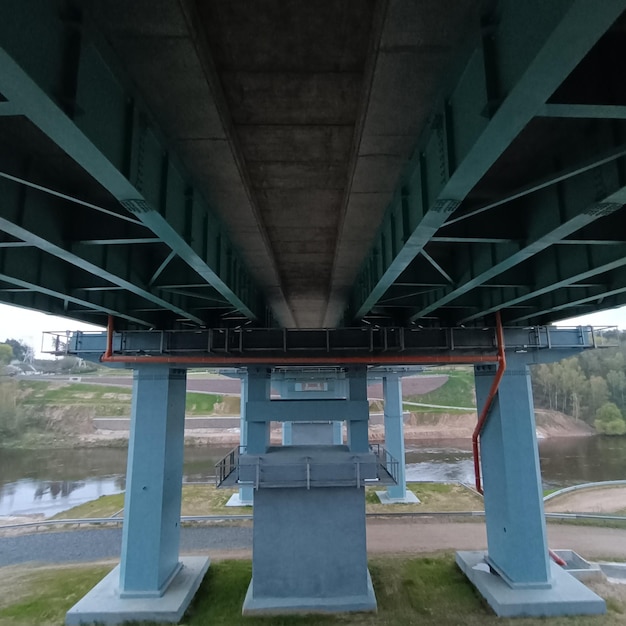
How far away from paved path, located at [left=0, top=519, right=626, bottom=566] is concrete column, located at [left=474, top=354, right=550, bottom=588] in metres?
6.10

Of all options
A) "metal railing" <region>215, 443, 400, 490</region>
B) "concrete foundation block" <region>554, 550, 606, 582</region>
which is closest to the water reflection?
"metal railing" <region>215, 443, 400, 490</region>

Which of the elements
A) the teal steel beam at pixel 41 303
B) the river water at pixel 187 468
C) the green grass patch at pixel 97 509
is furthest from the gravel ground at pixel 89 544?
the teal steel beam at pixel 41 303

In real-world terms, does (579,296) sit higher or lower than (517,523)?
higher

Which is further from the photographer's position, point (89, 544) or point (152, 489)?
point (89, 544)

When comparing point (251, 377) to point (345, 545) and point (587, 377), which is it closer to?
point (345, 545)

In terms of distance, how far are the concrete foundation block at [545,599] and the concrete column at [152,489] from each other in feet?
39.8

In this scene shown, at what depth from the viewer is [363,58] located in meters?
5.09

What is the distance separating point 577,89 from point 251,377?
15384 mm

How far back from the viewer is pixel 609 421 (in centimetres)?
7056

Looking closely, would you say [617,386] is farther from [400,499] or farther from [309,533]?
[309,533]

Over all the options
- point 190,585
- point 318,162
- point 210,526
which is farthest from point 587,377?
point 318,162

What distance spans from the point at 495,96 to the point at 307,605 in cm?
1677

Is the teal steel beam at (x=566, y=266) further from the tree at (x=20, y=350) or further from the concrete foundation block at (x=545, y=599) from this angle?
the tree at (x=20, y=350)

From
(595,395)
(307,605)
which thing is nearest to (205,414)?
(307,605)
